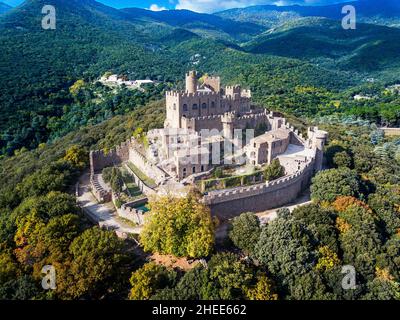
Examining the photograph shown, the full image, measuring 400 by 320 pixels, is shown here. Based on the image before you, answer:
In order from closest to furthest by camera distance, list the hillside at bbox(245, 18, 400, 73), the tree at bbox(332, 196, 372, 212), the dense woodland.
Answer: the dense woodland
the tree at bbox(332, 196, 372, 212)
the hillside at bbox(245, 18, 400, 73)

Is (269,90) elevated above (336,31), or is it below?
below

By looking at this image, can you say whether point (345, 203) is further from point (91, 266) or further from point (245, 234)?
point (91, 266)

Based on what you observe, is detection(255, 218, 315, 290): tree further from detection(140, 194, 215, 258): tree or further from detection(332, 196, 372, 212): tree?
detection(332, 196, 372, 212): tree

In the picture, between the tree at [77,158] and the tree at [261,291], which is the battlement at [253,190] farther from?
the tree at [77,158]

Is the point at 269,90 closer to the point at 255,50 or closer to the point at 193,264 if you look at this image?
the point at 255,50

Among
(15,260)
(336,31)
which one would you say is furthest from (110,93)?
(336,31)

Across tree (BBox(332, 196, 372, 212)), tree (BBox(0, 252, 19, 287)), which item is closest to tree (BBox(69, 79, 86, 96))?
tree (BBox(0, 252, 19, 287))

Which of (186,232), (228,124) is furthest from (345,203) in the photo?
(186,232)

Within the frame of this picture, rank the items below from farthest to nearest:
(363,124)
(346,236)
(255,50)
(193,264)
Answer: (255,50), (363,124), (346,236), (193,264)
